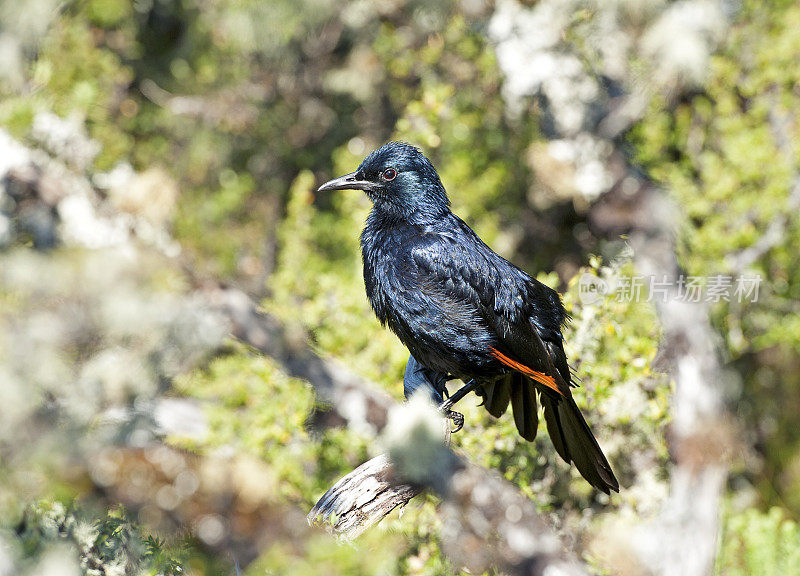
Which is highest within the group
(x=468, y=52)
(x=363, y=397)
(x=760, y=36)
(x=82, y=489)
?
(x=760, y=36)

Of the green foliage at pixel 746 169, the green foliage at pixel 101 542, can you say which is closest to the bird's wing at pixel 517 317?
the green foliage at pixel 101 542

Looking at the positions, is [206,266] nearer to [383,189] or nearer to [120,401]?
[120,401]

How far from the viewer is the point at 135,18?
27.9ft

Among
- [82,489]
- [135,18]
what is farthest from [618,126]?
[135,18]

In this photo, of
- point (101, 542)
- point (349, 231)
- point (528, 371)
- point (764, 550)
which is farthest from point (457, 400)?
point (349, 231)

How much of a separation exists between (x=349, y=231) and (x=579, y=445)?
3.84 metres

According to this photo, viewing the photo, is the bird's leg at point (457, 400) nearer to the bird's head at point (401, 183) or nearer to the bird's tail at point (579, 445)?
the bird's tail at point (579, 445)

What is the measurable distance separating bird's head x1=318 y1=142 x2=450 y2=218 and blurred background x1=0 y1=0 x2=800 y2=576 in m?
0.91

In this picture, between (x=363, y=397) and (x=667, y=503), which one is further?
(x=363, y=397)

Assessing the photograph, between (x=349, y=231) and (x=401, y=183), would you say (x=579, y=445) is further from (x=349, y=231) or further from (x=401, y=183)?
(x=349, y=231)

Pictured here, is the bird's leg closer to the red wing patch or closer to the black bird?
the black bird

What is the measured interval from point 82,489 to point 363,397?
2745mm

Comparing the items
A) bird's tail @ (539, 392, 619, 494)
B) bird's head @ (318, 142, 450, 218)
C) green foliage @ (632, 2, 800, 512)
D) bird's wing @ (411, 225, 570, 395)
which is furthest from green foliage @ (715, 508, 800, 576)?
bird's head @ (318, 142, 450, 218)

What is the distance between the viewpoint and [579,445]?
2.48 m
